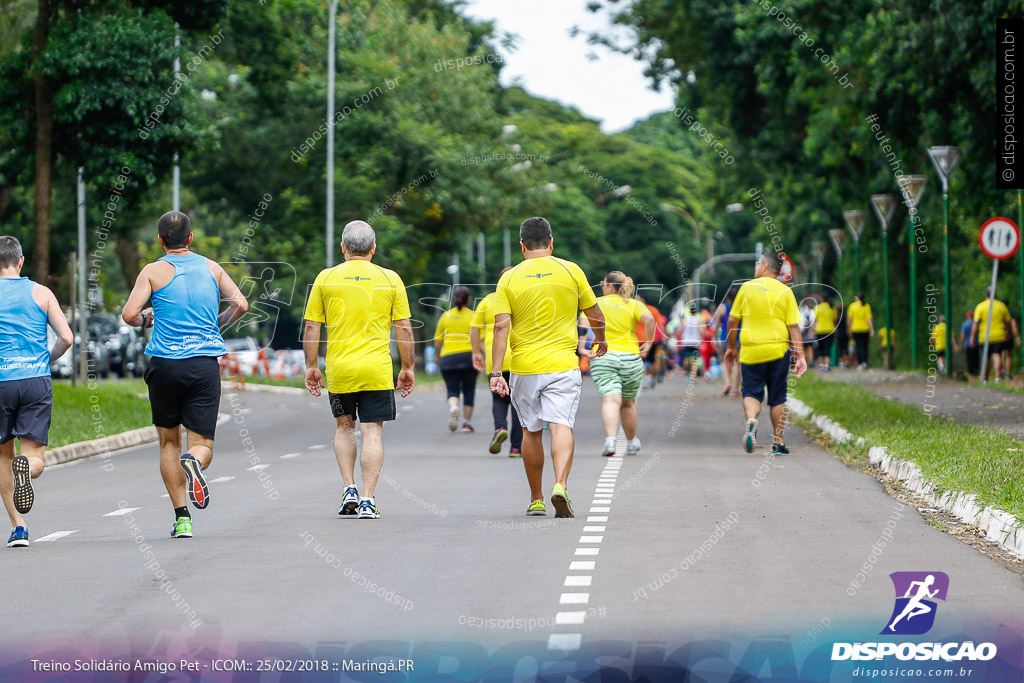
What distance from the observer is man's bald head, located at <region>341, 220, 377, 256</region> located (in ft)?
34.4

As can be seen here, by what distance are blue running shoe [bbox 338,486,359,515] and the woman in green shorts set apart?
4998 millimetres

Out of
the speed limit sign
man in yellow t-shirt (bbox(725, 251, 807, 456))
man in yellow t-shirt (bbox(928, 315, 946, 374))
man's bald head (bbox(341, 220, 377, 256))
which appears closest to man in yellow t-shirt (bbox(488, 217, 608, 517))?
man's bald head (bbox(341, 220, 377, 256))

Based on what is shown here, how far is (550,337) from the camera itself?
1059cm

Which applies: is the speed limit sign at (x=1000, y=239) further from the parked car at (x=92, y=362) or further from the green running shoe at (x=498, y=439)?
the parked car at (x=92, y=362)

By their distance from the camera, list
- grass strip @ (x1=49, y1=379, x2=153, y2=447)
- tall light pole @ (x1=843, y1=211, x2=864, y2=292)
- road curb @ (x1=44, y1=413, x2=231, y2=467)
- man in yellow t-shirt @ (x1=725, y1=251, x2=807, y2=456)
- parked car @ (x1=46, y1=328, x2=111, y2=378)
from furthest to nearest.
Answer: parked car @ (x1=46, y1=328, x2=111, y2=378) < tall light pole @ (x1=843, y1=211, x2=864, y2=292) < grass strip @ (x1=49, y1=379, x2=153, y2=447) < road curb @ (x1=44, y1=413, x2=231, y2=467) < man in yellow t-shirt @ (x1=725, y1=251, x2=807, y2=456)

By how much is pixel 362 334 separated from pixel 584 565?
2.80 meters

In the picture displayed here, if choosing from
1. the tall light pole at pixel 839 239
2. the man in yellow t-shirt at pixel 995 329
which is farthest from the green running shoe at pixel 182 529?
the tall light pole at pixel 839 239

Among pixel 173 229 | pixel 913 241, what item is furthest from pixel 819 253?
pixel 173 229

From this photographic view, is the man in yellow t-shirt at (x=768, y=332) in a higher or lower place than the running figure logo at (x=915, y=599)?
higher

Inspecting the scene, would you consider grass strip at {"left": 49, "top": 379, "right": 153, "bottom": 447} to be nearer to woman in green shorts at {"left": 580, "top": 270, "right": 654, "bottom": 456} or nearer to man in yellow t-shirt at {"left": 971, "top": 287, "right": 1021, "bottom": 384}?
woman in green shorts at {"left": 580, "top": 270, "right": 654, "bottom": 456}

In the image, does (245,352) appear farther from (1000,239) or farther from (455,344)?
(455,344)

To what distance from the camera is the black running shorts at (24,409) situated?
9.56 meters

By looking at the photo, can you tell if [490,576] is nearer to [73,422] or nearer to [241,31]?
[73,422]

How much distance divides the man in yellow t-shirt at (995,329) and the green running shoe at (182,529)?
18.8m
